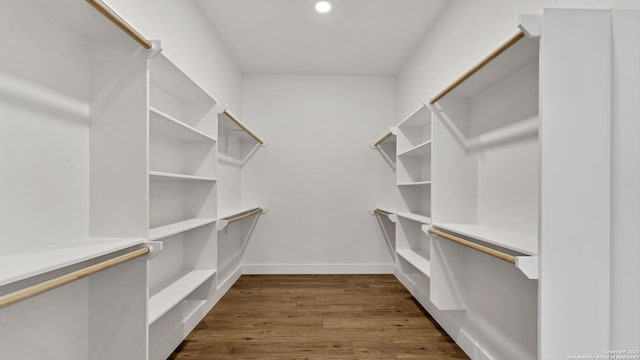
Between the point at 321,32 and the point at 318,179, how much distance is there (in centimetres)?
175

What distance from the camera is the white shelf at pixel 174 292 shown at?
1.58m

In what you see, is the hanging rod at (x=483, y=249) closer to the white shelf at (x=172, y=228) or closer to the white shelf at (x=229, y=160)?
the white shelf at (x=172, y=228)

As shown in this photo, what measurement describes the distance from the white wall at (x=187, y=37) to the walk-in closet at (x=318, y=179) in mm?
18

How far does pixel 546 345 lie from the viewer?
109cm

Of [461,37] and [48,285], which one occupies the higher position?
[461,37]

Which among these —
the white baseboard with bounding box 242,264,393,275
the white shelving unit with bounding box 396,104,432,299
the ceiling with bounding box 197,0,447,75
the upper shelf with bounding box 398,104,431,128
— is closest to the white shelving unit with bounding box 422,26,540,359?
the upper shelf with bounding box 398,104,431,128

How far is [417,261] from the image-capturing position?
270 cm

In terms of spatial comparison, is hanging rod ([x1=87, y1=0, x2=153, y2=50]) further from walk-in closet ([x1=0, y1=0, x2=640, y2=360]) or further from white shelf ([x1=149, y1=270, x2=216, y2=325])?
white shelf ([x1=149, y1=270, x2=216, y2=325])

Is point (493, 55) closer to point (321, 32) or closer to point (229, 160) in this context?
point (321, 32)

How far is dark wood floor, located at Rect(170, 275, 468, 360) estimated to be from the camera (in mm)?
2100

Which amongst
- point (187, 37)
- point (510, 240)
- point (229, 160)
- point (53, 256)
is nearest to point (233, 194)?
point (229, 160)

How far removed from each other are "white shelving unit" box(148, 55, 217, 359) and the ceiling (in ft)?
3.23

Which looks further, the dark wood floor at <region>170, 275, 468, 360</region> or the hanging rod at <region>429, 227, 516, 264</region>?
the dark wood floor at <region>170, 275, 468, 360</region>

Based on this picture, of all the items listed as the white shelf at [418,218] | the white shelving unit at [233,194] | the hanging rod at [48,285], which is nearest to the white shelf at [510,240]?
the white shelf at [418,218]
